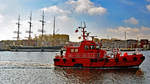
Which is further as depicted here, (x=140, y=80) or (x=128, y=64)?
(x=128, y=64)

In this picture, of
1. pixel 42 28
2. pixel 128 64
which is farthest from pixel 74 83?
pixel 42 28

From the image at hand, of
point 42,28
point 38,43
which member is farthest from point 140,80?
point 38,43

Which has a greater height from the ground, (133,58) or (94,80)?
(133,58)

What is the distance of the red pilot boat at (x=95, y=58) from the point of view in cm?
2741

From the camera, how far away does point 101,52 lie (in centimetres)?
2823

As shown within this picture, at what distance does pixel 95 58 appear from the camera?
90.1ft

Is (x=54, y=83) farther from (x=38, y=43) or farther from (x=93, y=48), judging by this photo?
(x=38, y=43)

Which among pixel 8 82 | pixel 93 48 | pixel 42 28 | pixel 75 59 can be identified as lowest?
pixel 8 82

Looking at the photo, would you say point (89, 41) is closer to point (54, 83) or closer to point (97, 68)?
point (97, 68)

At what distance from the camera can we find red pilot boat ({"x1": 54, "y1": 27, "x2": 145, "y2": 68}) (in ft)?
89.9

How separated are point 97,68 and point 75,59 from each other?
3611mm

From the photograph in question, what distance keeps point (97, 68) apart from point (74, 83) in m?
9.33

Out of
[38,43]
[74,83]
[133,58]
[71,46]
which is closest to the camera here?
[74,83]

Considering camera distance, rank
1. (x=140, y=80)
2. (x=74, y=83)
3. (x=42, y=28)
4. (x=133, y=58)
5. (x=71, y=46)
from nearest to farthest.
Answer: (x=74, y=83), (x=140, y=80), (x=133, y=58), (x=71, y=46), (x=42, y=28)
